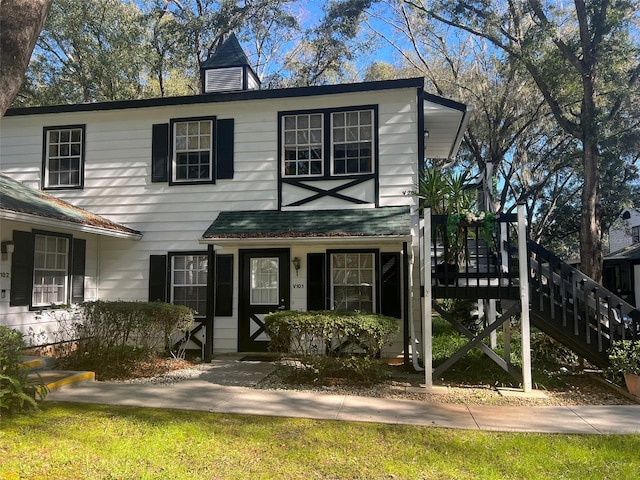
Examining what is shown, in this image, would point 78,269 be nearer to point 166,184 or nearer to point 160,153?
point 166,184

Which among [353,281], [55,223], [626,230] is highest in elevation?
[626,230]

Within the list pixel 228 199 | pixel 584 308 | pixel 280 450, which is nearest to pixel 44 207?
pixel 228 199

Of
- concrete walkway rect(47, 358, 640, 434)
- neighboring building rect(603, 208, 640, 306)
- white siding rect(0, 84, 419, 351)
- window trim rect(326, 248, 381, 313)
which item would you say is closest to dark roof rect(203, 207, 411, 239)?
white siding rect(0, 84, 419, 351)

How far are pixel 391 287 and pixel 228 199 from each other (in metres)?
3.86

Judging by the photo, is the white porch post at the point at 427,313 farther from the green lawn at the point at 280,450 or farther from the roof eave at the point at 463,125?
the roof eave at the point at 463,125

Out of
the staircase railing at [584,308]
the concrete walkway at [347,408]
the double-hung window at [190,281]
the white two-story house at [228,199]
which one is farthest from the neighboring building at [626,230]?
the double-hung window at [190,281]

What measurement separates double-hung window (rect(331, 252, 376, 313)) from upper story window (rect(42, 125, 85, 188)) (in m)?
6.19

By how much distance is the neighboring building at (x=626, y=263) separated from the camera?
1994cm

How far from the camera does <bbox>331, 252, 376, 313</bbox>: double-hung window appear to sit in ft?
30.7

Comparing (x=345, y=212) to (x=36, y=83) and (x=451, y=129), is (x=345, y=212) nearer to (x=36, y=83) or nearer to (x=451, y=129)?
(x=451, y=129)

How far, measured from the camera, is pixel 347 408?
19.1 feet

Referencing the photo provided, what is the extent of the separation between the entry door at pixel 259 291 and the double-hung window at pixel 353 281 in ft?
3.23

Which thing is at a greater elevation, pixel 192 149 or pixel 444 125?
pixel 444 125

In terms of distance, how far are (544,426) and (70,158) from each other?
34.6 ft
